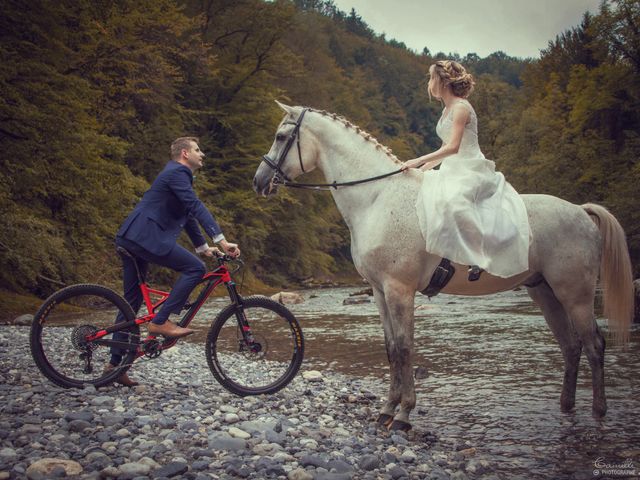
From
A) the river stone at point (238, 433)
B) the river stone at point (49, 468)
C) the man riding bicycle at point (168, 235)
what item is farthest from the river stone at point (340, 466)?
the man riding bicycle at point (168, 235)

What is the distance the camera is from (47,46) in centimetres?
1377

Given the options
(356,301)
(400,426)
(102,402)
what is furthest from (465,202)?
(356,301)

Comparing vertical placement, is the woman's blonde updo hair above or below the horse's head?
above

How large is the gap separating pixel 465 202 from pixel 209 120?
2824cm

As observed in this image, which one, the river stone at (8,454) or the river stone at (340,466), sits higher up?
the river stone at (8,454)

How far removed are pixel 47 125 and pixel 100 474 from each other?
Result: 448 inches

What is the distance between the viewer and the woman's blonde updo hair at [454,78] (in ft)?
17.9

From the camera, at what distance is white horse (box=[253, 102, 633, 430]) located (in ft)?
17.3

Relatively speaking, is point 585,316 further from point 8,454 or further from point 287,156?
point 8,454

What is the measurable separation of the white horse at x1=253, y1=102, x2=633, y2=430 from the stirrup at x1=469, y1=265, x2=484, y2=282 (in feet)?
0.23

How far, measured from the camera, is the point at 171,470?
3479 millimetres

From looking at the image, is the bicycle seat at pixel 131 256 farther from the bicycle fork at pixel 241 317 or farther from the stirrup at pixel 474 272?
the stirrup at pixel 474 272

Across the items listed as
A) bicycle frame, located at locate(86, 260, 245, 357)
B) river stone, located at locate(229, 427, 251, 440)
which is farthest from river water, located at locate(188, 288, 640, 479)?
bicycle frame, located at locate(86, 260, 245, 357)
